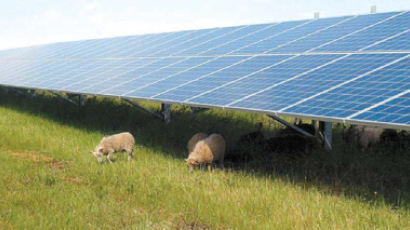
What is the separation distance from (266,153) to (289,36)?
5.06m

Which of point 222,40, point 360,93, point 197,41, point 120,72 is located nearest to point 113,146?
point 360,93

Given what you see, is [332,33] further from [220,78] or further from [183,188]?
[183,188]

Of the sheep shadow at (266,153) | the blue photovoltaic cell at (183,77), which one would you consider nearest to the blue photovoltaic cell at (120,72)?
the sheep shadow at (266,153)

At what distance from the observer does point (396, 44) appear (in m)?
11.2

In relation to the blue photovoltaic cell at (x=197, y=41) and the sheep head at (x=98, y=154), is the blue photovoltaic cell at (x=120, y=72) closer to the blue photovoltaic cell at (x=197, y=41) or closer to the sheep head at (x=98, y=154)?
the blue photovoltaic cell at (x=197, y=41)

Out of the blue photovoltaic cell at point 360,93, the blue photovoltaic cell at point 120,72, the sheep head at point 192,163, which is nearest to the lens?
the blue photovoltaic cell at point 360,93

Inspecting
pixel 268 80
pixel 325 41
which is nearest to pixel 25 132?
pixel 268 80

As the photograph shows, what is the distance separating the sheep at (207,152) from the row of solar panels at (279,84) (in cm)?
87

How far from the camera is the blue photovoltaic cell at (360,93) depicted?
843 cm

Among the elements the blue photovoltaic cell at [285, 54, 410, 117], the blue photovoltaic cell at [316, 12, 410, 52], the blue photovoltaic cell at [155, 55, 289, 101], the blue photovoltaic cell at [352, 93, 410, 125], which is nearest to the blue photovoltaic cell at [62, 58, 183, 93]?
the blue photovoltaic cell at [155, 55, 289, 101]

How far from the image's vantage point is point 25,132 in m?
14.4

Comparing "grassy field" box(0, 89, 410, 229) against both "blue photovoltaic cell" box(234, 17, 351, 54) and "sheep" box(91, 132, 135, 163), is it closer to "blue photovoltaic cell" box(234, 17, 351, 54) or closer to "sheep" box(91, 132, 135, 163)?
"sheep" box(91, 132, 135, 163)

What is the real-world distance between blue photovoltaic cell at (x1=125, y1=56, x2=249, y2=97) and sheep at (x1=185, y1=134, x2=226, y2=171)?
2.31 meters

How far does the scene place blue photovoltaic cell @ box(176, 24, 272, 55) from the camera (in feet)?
54.3
